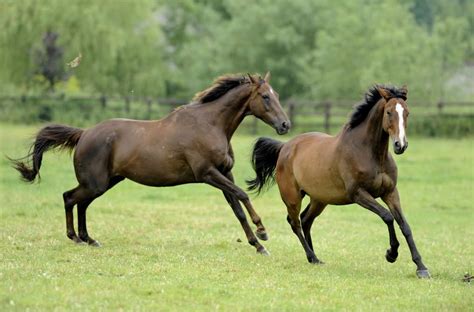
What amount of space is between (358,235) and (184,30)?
5275 cm

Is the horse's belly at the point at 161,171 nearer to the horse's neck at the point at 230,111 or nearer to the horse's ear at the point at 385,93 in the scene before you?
the horse's neck at the point at 230,111

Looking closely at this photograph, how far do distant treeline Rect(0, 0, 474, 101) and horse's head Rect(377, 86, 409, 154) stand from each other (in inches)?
1103

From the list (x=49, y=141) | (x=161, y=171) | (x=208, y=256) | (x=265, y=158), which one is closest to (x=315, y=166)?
(x=265, y=158)

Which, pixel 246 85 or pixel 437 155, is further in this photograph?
pixel 437 155

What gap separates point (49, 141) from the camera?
12234mm

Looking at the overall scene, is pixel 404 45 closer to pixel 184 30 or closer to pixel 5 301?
pixel 184 30

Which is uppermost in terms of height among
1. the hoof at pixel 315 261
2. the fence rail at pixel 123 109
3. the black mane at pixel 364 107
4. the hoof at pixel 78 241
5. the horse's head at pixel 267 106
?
the black mane at pixel 364 107

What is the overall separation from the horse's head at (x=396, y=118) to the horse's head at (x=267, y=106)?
6.07 ft

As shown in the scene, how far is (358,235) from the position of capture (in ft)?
48.2

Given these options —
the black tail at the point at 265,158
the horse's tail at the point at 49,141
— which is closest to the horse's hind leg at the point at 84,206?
the horse's tail at the point at 49,141

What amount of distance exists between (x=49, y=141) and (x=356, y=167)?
183 inches

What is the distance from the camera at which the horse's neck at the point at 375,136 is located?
32.4 ft

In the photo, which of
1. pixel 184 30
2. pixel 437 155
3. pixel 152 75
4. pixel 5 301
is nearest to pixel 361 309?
pixel 5 301

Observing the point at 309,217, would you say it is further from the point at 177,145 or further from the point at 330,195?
the point at 177,145
